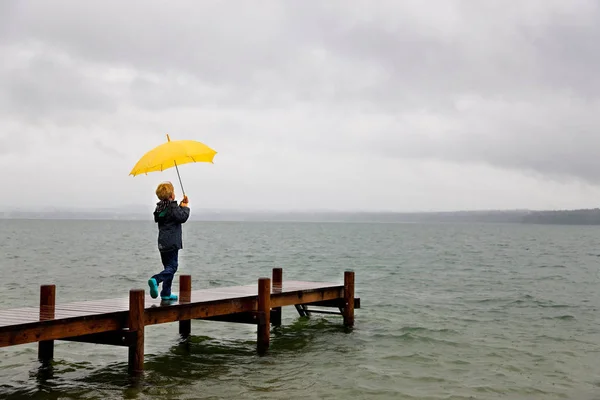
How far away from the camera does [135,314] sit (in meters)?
10.9

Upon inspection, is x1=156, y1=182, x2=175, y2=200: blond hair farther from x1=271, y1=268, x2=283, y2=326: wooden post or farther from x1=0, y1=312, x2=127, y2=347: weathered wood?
x1=271, y1=268, x2=283, y2=326: wooden post

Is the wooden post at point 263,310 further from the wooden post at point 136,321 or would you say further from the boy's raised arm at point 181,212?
the wooden post at point 136,321

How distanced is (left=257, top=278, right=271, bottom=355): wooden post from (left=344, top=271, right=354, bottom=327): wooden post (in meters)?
3.35

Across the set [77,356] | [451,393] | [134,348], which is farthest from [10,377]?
[451,393]

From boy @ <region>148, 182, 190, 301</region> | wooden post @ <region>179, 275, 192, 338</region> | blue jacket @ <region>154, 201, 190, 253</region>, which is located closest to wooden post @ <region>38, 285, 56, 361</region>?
boy @ <region>148, 182, 190, 301</region>

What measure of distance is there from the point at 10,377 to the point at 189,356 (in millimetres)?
3436

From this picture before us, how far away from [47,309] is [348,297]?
781cm

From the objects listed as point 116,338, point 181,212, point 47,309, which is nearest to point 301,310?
point 181,212

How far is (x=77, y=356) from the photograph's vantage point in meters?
13.9

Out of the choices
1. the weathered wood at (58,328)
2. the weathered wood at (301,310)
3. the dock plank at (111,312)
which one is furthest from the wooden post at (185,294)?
the weathered wood at (301,310)

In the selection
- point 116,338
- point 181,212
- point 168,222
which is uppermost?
point 181,212

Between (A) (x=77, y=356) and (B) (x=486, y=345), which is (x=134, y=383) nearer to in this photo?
(A) (x=77, y=356)

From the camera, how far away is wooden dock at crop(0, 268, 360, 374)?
10.0 m

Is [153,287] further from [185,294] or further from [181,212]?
[185,294]
